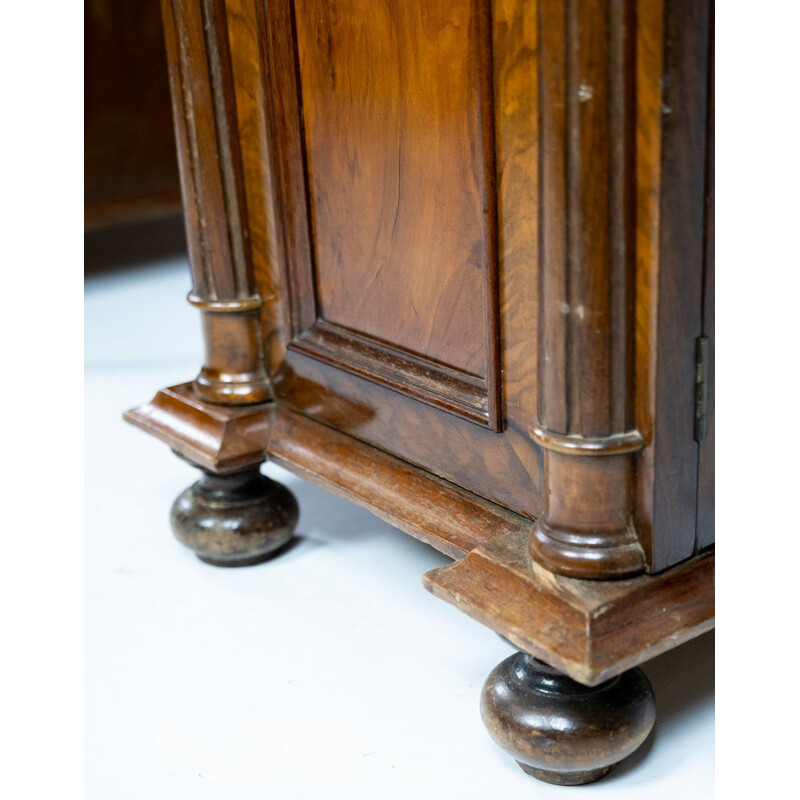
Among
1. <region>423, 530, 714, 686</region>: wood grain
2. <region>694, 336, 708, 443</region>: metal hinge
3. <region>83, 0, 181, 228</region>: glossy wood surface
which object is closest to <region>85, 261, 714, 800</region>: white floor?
<region>423, 530, 714, 686</region>: wood grain

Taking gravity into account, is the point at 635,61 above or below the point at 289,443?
above

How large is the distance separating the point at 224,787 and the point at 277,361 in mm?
419

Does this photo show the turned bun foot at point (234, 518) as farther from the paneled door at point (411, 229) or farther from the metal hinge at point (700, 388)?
the metal hinge at point (700, 388)

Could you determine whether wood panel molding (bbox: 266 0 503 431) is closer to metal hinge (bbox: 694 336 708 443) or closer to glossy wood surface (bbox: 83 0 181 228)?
metal hinge (bbox: 694 336 708 443)

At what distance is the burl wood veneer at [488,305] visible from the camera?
724 mm

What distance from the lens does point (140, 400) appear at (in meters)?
1.67

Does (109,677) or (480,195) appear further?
(109,677)

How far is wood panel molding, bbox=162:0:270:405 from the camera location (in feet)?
3.46

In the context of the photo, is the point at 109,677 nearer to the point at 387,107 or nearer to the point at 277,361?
the point at 277,361

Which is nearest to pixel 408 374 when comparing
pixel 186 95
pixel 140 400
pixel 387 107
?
pixel 387 107

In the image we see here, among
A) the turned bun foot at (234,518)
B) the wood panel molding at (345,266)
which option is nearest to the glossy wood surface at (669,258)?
the wood panel molding at (345,266)

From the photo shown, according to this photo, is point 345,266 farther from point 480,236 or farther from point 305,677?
point 305,677

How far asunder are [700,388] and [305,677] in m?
0.42

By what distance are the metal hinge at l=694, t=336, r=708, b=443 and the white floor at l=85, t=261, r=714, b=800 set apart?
250 mm
